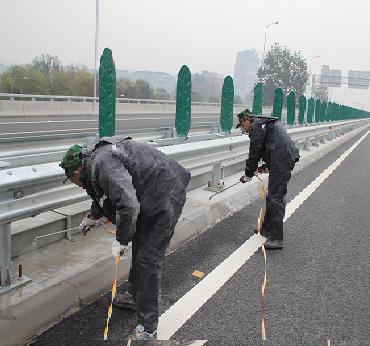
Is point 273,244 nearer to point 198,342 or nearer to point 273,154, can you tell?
point 273,154

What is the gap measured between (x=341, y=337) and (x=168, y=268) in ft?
5.22

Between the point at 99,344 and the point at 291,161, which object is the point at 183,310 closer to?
the point at 99,344

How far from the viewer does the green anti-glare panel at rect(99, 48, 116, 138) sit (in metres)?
4.98

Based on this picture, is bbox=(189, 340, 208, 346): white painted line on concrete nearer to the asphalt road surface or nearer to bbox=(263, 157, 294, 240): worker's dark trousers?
the asphalt road surface

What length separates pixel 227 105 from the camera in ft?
29.1

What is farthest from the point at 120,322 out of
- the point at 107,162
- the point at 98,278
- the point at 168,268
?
the point at 107,162

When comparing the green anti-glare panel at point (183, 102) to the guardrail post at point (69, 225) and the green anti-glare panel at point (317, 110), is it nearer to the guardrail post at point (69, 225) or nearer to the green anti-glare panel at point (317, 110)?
the guardrail post at point (69, 225)

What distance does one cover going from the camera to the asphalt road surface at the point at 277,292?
119 inches

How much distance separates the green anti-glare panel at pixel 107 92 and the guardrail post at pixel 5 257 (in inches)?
86.5

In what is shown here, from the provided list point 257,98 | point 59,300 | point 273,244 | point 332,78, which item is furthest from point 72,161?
point 332,78

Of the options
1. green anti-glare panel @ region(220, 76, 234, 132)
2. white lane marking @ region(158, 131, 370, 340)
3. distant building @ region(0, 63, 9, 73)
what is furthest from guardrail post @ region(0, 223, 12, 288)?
distant building @ region(0, 63, 9, 73)

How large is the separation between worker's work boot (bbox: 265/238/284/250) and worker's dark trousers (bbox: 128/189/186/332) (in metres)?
2.16

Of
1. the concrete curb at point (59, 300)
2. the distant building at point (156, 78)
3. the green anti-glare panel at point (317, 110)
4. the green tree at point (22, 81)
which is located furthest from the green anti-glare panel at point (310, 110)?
the distant building at point (156, 78)

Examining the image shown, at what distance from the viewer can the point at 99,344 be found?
9.25ft
